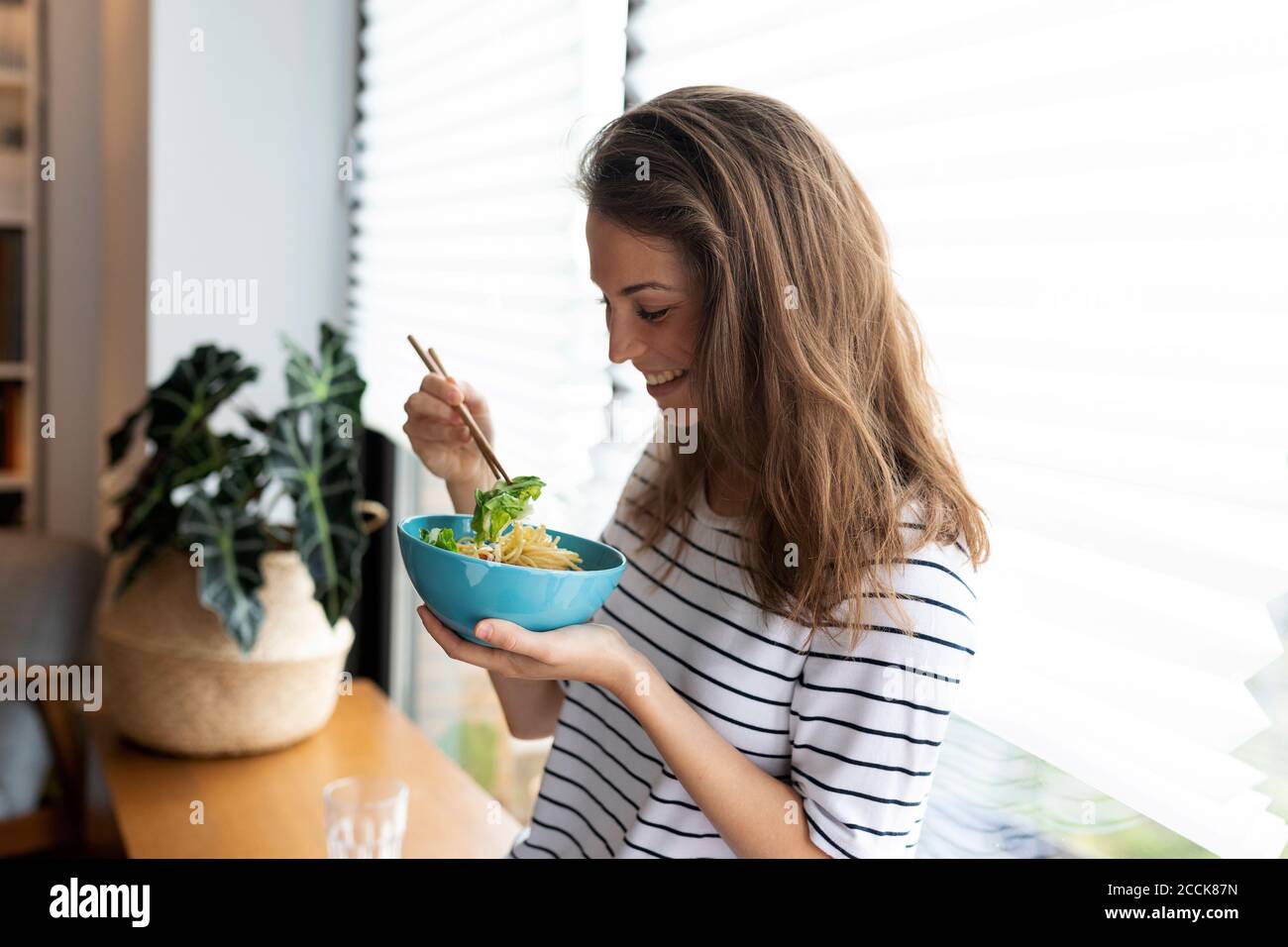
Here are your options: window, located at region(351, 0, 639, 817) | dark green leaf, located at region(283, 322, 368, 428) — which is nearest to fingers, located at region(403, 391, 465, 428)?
window, located at region(351, 0, 639, 817)

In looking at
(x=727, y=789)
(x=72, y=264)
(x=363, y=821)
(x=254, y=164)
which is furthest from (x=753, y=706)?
(x=72, y=264)

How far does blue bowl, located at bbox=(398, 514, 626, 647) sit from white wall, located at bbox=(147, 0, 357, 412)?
68.3 inches

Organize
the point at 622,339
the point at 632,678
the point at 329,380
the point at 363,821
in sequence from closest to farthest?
the point at 632,678 < the point at 622,339 < the point at 363,821 < the point at 329,380

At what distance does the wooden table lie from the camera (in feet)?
4.76

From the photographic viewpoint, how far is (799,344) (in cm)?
83

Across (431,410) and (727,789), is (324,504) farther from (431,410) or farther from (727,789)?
(727,789)

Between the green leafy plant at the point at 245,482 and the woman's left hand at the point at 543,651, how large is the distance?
0.89m

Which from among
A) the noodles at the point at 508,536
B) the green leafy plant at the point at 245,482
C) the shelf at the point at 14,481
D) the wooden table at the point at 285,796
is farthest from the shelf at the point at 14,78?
the noodles at the point at 508,536

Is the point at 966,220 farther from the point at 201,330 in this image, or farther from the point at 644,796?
the point at 201,330

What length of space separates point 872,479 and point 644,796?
36 cm

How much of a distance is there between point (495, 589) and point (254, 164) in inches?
74.0

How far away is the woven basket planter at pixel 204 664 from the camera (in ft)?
5.41

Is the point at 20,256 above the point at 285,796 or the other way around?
above

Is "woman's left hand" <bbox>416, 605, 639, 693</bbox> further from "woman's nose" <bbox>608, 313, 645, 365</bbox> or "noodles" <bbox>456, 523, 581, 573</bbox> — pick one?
"woman's nose" <bbox>608, 313, 645, 365</bbox>
